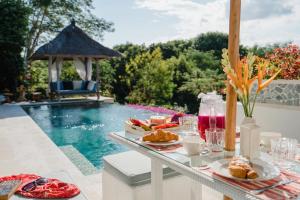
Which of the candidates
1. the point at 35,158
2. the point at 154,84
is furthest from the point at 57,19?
the point at 35,158

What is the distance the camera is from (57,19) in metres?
17.4

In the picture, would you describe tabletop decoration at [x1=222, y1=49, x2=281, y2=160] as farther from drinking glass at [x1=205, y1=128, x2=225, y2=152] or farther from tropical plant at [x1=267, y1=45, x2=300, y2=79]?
tropical plant at [x1=267, y1=45, x2=300, y2=79]

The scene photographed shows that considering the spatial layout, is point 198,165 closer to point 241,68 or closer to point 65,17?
point 241,68

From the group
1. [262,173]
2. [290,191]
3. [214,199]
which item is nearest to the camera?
[290,191]

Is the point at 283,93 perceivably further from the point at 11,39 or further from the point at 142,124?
the point at 11,39

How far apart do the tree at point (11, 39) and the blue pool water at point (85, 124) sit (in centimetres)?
215

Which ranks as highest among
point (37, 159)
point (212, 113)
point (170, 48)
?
point (170, 48)

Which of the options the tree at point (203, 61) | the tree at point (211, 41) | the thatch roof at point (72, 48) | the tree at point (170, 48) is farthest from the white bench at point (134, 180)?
the tree at point (211, 41)

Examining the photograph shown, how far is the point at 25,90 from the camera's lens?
1275cm

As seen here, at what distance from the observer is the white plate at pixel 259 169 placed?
1.28 m

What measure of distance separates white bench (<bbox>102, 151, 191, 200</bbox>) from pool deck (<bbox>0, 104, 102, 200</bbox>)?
316mm

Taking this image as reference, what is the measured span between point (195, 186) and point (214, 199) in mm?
618

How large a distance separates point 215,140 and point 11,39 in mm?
12474

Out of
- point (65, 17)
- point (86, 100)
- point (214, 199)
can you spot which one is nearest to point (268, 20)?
point (65, 17)
